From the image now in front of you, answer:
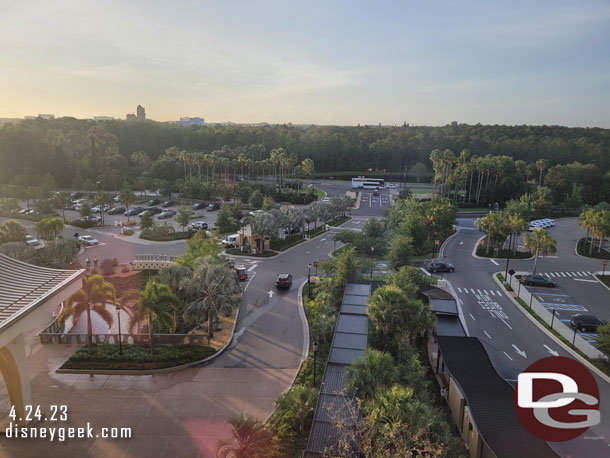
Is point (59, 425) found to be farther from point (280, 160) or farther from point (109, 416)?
point (280, 160)

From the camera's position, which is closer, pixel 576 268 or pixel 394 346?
pixel 394 346

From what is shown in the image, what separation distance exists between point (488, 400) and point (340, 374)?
6868 mm

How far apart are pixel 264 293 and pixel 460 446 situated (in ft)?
72.2

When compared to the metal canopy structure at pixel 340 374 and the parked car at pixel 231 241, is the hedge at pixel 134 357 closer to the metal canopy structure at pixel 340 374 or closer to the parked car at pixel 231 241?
the metal canopy structure at pixel 340 374

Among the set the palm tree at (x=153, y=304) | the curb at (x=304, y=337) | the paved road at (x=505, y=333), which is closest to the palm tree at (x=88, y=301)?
the palm tree at (x=153, y=304)

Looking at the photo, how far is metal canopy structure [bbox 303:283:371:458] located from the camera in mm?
16062

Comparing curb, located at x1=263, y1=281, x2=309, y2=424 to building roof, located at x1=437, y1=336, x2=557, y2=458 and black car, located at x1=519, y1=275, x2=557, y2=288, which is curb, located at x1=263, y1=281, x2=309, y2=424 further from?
black car, located at x1=519, y1=275, x2=557, y2=288

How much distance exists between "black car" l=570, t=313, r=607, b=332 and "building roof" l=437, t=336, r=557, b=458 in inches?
494

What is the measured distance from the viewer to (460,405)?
2125 cm

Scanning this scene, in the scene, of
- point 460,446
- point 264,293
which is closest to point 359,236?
point 264,293

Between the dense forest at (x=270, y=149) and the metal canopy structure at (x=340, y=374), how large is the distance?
6262cm

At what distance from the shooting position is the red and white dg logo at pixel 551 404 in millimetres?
16109

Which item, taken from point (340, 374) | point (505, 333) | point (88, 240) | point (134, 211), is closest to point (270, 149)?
point (134, 211)

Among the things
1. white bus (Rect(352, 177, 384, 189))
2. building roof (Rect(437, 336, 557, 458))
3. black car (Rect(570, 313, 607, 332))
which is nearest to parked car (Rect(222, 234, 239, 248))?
building roof (Rect(437, 336, 557, 458))
